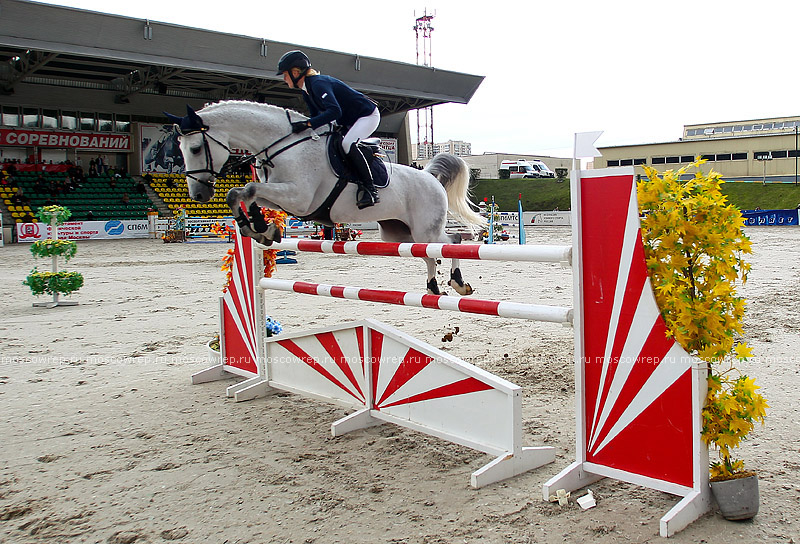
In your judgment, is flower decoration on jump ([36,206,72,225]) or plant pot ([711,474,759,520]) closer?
plant pot ([711,474,759,520])

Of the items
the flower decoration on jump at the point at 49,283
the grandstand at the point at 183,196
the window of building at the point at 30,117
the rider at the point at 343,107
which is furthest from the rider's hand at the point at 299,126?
the window of building at the point at 30,117

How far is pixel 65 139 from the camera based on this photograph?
23.7 meters

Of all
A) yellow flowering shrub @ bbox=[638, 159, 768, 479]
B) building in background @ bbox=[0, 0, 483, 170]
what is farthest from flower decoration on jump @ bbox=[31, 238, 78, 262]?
building in background @ bbox=[0, 0, 483, 170]

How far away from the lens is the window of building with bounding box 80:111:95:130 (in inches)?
949

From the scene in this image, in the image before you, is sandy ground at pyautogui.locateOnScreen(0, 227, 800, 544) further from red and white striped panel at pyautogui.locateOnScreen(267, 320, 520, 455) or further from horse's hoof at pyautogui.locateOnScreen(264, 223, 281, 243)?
horse's hoof at pyautogui.locateOnScreen(264, 223, 281, 243)

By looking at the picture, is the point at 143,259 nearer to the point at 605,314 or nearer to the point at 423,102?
the point at 605,314

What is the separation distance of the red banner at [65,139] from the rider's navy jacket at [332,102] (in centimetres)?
2370

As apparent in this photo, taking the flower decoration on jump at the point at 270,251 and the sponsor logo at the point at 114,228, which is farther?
the sponsor logo at the point at 114,228

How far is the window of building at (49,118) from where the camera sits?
2328 cm

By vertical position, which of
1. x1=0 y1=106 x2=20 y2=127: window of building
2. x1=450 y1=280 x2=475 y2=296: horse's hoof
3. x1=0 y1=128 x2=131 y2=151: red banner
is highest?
x1=0 y1=106 x2=20 y2=127: window of building

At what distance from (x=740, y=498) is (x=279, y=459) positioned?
177 centimetres

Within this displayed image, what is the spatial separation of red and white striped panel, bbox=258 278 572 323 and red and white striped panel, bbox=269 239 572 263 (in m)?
0.18

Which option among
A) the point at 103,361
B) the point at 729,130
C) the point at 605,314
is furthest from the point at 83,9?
the point at 729,130

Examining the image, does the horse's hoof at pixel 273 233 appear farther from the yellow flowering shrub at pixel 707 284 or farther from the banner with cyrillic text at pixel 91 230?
the banner with cyrillic text at pixel 91 230
